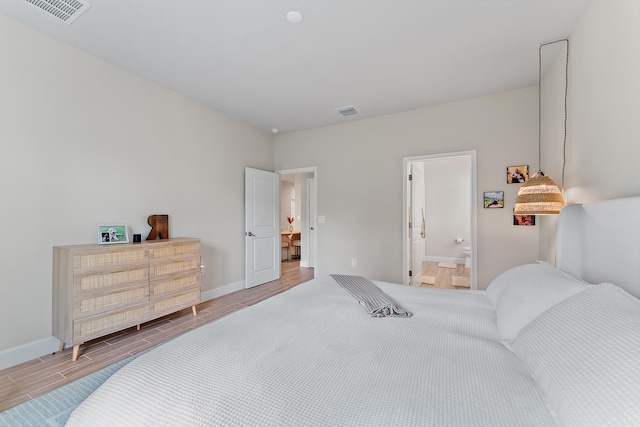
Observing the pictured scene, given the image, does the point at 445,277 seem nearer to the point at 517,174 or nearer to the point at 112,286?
the point at 517,174

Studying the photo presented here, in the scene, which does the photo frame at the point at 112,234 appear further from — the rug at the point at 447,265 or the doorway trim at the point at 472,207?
the rug at the point at 447,265

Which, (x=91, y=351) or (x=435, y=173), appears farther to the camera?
(x=435, y=173)

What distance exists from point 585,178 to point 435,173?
526cm

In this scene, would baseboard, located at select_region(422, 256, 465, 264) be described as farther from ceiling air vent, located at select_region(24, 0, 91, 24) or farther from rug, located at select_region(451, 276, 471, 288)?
ceiling air vent, located at select_region(24, 0, 91, 24)

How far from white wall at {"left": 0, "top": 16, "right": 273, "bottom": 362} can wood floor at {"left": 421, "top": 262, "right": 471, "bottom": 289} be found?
11.8 ft

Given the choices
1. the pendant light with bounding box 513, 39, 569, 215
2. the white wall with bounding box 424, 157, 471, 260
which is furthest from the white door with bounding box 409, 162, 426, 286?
the white wall with bounding box 424, 157, 471, 260

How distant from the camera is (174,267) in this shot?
2.96 metres

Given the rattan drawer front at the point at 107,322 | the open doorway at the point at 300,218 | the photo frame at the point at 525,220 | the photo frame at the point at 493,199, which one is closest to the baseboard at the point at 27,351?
the rattan drawer front at the point at 107,322

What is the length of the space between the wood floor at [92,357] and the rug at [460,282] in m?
3.38

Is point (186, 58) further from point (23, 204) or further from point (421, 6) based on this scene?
point (421, 6)

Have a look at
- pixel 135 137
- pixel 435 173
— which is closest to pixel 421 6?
pixel 135 137

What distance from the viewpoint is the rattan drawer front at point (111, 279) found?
7.44 feet

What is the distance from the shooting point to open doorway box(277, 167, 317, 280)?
6.18 metres

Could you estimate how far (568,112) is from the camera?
2.35 m
